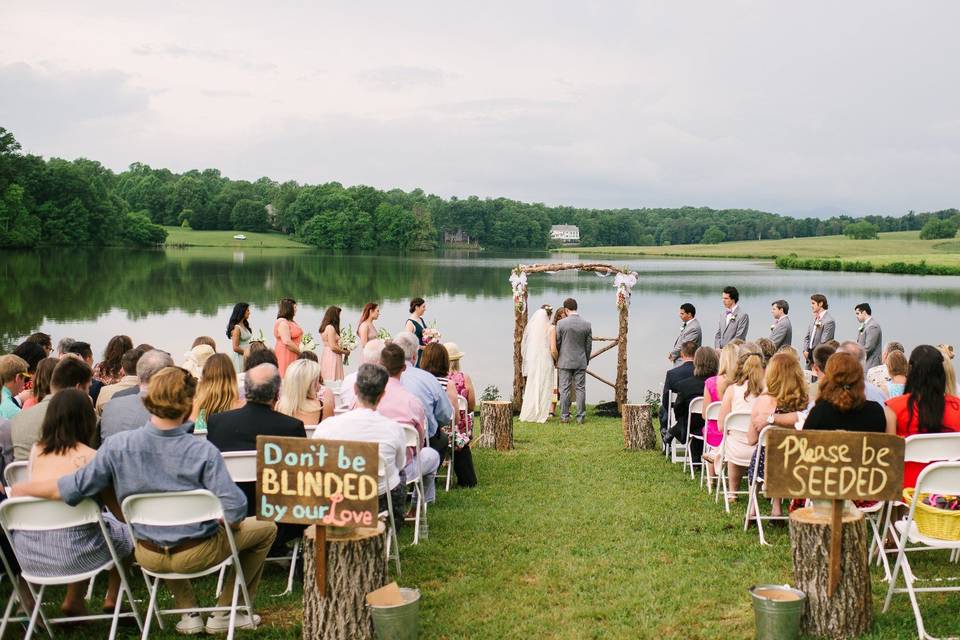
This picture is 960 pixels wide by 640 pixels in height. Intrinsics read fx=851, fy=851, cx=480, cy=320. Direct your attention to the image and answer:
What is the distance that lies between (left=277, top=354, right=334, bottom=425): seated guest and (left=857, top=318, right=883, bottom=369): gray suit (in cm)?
849

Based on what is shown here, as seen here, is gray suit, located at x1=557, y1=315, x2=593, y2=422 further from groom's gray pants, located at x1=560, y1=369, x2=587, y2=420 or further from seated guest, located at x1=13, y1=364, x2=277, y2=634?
seated guest, located at x1=13, y1=364, x2=277, y2=634

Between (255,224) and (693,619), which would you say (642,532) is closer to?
(693,619)

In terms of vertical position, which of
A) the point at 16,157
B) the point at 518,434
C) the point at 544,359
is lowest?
the point at 518,434

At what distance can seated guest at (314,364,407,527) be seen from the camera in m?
5.09

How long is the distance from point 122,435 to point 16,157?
72.3m

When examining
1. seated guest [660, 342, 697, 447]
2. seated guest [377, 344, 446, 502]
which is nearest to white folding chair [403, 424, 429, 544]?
seated guest [377, 344, 446, 502]

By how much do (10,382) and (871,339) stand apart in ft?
34.5

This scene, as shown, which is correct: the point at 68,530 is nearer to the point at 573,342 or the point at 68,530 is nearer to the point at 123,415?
the point at 123,415

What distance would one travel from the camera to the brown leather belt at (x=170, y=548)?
4.17 m

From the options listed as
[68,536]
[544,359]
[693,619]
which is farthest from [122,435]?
[544,359]

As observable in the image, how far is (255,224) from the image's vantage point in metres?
109

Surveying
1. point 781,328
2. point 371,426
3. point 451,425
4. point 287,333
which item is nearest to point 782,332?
point 781,328

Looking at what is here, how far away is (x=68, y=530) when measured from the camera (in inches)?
163

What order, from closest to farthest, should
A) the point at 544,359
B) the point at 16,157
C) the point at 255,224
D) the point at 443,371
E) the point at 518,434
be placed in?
the point at 443,371 → the point at 518,434 → the point at 544,359 → the point at 16,157 → the point at 255,224
